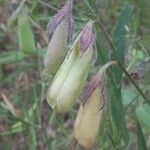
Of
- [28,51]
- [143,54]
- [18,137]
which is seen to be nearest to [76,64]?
[28,51]

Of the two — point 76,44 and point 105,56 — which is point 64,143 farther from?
point 76,44

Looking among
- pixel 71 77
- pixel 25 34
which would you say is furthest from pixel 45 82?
pixel 71 77

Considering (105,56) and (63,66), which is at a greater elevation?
(63,66)

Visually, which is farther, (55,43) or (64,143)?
(64,143)

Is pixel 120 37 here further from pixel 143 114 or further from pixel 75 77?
pixel 75 77

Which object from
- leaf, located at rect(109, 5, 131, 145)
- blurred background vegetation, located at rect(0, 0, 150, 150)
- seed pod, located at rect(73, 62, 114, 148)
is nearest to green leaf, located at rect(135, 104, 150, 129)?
blurred background vegetation, located at rect(0, 0, 150, 150)

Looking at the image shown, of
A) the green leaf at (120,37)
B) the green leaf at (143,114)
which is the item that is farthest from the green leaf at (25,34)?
the green leaf at (143,114)
